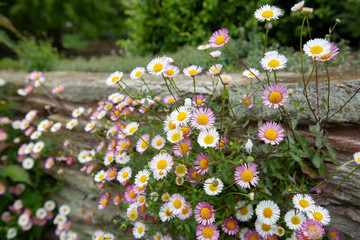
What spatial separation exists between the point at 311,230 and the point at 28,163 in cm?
268

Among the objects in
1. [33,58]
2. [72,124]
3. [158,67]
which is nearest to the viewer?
[158,67]

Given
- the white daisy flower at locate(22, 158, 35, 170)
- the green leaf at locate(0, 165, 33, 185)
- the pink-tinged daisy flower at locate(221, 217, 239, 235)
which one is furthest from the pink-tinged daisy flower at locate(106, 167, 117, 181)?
the white daisy flower at locate(22, 158, 35, 170)

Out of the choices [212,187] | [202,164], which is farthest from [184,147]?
[212,187]

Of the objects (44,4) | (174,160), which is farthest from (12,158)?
(44,4)

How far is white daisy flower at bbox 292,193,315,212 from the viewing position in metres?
1.12

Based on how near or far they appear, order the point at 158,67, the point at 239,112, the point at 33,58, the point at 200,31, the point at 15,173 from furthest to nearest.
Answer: the point at 33,58 < the point at 200,31 < the point at 15,173 < the point at 239,112 < the point at 158,67

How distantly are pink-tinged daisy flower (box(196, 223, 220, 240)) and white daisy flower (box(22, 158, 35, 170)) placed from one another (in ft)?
7.13

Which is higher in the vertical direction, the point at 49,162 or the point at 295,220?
the point at 49,162

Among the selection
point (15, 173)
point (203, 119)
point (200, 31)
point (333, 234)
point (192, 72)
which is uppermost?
point (200, 31)

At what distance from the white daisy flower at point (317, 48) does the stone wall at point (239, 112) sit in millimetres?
305

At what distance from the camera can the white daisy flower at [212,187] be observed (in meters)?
1.13

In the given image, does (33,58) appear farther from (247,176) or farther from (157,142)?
(247,176)

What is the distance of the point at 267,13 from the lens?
A: 43.8 inches

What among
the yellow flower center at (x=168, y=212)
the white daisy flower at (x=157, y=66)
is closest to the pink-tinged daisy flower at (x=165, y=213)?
the yellow flower center at (x=168, y=212)
